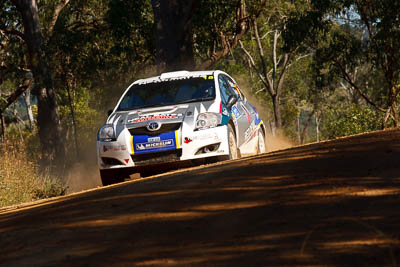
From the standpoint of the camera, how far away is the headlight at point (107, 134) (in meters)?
10.1

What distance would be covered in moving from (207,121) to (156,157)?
94cm

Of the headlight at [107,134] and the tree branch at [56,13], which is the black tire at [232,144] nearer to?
the headlight at [107,134]

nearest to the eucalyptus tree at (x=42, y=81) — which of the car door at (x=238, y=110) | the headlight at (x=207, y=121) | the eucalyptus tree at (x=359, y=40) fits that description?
the eucalyptus tree at (x=359, y=40)

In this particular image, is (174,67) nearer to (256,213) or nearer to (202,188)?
(202,188)

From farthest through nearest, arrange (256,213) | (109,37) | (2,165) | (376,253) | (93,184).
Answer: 1. (109,37)
2. (93,184)
3. (2,165)
4. (256,213)
5. (376,253)

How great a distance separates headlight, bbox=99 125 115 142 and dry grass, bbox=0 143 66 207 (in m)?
2.03

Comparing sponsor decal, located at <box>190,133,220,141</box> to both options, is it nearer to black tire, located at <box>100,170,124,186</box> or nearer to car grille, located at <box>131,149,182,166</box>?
car grille, located at <box>131,149,182,166</box>

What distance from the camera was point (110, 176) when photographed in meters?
10.4

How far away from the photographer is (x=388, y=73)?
83.5 feet

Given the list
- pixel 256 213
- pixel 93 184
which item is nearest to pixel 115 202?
pixel 256 213

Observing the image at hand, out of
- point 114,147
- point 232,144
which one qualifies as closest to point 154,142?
point 114,147

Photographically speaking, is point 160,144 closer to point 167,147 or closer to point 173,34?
point 167,147

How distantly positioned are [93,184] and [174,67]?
5.48 m

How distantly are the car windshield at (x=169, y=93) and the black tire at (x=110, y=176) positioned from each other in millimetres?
1137
